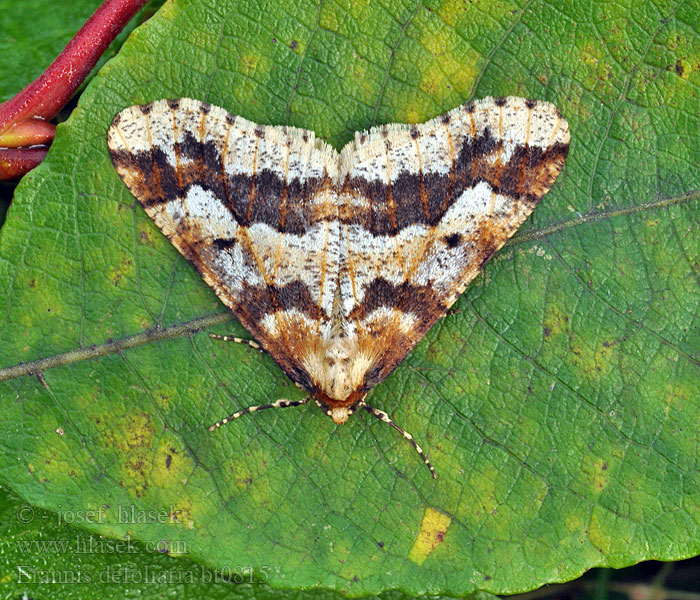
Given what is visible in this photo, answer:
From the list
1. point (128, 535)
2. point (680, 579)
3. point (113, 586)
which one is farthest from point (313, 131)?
point (680, 579)

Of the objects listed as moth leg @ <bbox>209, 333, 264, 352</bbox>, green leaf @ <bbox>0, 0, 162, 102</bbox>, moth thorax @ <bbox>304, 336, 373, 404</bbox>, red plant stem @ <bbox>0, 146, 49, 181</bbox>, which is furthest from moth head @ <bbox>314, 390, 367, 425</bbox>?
green leaf @ <bbox>0, 0, 162, 102</bbox>

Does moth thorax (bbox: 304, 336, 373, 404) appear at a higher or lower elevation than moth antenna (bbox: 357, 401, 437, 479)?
higher

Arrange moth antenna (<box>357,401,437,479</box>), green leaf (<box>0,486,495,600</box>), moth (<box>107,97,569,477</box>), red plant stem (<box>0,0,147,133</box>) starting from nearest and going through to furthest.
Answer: red plant stem (<box>0,0,147,133</box>) → moth (<box>107,97,569,477</box>) → moth antenna (<box>357,401,437,479</box>) → green leaf (<box>0,486,495,600</box>)


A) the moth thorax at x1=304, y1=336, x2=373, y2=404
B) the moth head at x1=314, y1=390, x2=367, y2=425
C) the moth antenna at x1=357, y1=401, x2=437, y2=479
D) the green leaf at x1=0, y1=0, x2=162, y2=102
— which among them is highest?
the green leaf at x1=0, y1=0, x2=162, y2=102

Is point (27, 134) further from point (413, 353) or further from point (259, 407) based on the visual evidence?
point (413, 353)

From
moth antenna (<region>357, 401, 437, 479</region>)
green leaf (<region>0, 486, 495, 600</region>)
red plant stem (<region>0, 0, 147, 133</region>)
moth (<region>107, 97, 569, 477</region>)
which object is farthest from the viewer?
green leaf (<region>0, 486, 495, 600</region>)

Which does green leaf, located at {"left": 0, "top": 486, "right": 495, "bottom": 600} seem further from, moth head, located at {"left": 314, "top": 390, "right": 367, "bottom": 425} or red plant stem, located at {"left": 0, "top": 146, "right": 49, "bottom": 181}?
red plant stem, located at {"left": 0, "top": 146, "right": 49, "bottom": 181}

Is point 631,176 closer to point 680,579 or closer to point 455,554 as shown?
point 455,554

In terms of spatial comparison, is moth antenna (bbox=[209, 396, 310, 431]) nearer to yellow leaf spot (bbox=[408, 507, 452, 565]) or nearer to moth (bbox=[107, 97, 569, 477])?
moth (bbox=[107, 97, 569, 477])

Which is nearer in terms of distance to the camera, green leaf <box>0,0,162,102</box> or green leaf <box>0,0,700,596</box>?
green leaf <box>0,0,700,596</box>
